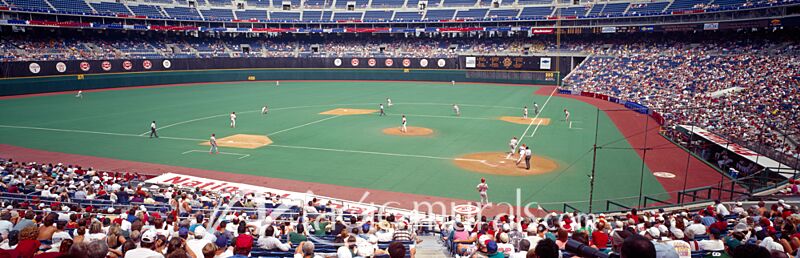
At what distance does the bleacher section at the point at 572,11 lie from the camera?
75562mm

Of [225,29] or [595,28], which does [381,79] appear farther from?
[595,28]

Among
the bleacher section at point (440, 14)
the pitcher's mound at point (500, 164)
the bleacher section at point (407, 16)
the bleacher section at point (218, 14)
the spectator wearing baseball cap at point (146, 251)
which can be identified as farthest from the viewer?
the bleacher section at point (407, 16)

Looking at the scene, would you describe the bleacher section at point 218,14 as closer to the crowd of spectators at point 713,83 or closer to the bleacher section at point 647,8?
the crowd of spectators at point 713,83

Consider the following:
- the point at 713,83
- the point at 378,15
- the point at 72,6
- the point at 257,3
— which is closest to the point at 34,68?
the point at 72,6

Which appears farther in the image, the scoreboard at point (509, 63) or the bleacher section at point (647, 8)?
the scoreboard at point (509, 63)

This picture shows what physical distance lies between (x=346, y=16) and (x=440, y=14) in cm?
1706

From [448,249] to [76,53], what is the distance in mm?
69530

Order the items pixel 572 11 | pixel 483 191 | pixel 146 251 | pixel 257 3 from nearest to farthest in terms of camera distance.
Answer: pixel 146 251, pixel 483 191, pixel 572 11, pixel 257 3

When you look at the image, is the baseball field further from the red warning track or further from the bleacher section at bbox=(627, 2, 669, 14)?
the bleacher section at bbox=(627, 2, 669, 14)

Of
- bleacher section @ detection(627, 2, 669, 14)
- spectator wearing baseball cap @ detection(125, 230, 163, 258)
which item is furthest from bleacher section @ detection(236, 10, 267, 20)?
spectator wearing baseball cap @ detection(125, 230, 163, 258)

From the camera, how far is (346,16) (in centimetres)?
8969

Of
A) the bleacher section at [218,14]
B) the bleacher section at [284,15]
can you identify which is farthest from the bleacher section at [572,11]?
the bleacher section at [218,14]

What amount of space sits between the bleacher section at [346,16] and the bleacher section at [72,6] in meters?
37.5

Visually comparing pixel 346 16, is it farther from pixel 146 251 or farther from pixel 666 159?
pixel 146 251
